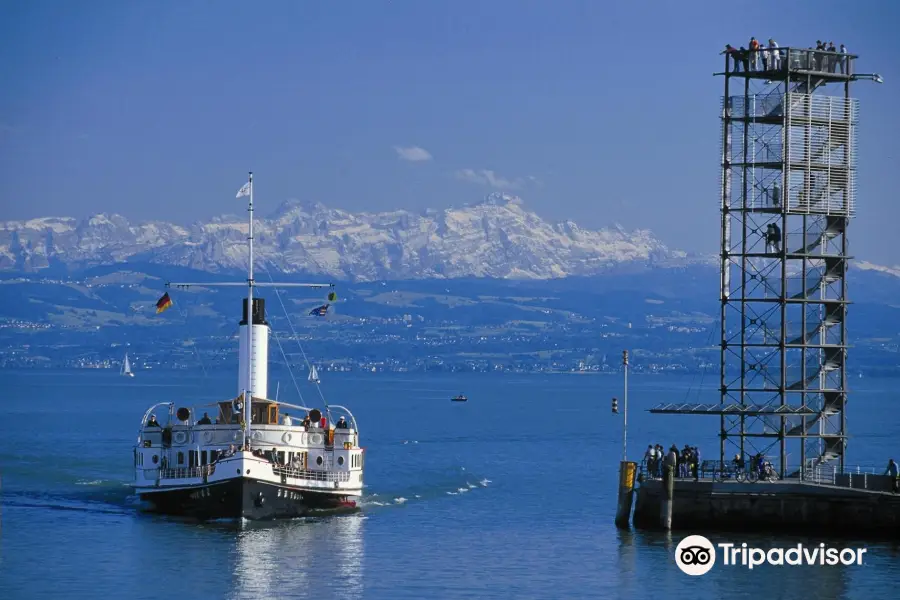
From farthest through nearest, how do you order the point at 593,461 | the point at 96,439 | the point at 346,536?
the point at 96,439 < the point at 593,461 < the point at 346,536

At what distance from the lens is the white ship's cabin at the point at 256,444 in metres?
76.5

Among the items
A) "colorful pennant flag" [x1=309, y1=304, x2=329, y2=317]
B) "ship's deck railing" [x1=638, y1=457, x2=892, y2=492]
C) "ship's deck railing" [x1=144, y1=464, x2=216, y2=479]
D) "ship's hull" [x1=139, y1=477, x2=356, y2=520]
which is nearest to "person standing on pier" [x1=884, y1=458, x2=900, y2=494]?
"ship's deck railing" [x1=638, y1=457, x2=892, y2=492]

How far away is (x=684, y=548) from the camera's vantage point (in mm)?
63156

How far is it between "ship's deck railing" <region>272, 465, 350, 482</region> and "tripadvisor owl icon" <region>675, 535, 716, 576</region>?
19233 mm

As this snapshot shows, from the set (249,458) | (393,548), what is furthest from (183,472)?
(393,548)

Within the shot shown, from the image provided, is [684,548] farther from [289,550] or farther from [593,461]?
[593,461]

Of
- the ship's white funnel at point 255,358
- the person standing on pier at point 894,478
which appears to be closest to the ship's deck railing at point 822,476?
the person standing on pier at point 894,478

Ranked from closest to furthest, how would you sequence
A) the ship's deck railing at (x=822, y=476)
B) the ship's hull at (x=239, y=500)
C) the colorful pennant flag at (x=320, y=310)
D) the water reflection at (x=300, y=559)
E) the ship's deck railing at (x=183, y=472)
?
the water reflection at (x=300, y=559) → the ship's deck railing at (x=822, y=476) → the ship's hull at (x=239, y=500) → the ship's deck railing at (x=183, y=472) → the colorful pennant flag at (x=320, y=310)

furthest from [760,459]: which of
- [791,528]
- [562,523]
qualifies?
[562,523]

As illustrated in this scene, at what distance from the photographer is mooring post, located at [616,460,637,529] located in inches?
2594

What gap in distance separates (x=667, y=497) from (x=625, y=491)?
9.60ft

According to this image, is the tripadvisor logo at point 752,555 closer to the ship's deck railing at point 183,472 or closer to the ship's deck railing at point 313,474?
the ship's deck railing at point 313,474

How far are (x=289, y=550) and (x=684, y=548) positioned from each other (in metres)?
15.1

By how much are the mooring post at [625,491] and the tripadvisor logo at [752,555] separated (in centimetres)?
380
